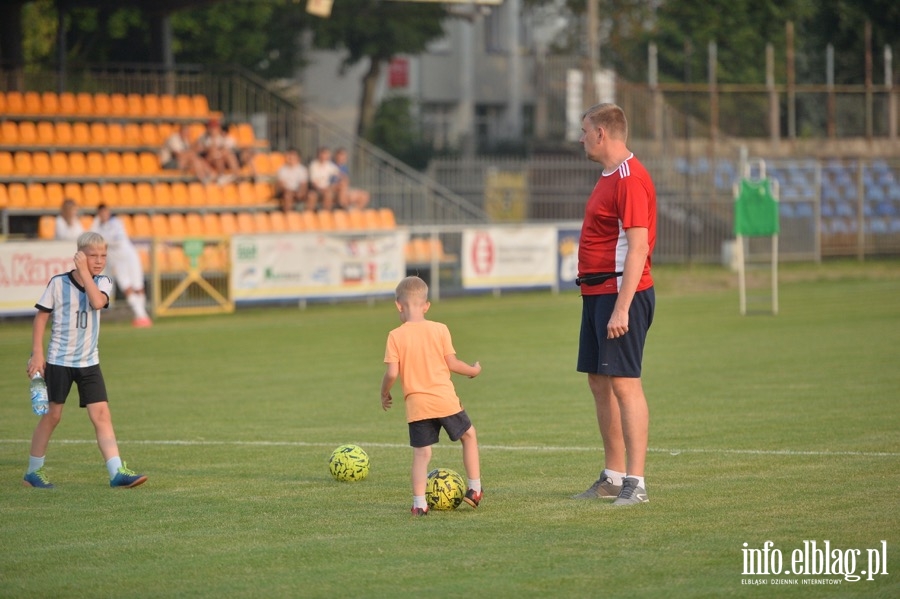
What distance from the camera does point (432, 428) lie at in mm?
8398

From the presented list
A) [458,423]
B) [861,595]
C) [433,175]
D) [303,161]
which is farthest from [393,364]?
[433,175]

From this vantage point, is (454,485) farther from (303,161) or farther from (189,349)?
(303,161)

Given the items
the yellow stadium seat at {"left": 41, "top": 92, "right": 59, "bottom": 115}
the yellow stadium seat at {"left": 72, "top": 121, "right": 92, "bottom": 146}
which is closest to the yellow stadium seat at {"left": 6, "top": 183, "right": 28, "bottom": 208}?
the yellow stadium seat at {"left": 72, "top": 121, "right": 92, "bottom": 146}

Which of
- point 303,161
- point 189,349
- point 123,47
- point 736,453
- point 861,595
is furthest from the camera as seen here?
point 123,47

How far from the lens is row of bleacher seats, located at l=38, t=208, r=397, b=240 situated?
27438 millimetres

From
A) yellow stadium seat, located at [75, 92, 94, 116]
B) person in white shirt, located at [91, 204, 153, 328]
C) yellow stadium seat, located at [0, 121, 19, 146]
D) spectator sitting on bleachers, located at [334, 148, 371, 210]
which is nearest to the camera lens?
person in white shirt, located at [91, 204, 153, 328]

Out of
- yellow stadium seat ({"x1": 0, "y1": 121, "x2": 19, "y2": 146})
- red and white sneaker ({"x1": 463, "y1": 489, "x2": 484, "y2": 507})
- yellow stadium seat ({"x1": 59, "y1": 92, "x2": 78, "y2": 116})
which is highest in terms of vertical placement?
yellow stadium seat ({"x1": 59, "y1": 92, "x2": 78, "y2": 116})

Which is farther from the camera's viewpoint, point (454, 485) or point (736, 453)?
point (736, 453)

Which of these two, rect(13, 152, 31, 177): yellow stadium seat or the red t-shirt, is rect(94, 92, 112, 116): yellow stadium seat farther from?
the red t-shirt

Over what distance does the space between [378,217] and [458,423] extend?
74.9ft

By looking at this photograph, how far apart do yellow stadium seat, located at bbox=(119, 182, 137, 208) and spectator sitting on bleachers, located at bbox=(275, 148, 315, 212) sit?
3.33 m

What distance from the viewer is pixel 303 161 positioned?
3366 centimetres

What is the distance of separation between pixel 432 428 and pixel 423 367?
372mm

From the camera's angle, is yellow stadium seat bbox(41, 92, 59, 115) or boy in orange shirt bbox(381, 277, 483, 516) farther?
yellow stadium seat bbox(41, 92, 59, 115)
